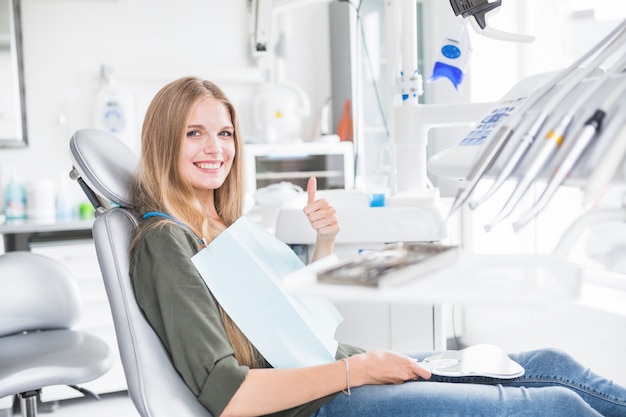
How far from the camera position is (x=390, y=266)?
0.63m

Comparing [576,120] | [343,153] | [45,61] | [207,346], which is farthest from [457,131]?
[576,120]

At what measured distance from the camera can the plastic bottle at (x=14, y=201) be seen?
2773mm

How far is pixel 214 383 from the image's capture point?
1.07 m

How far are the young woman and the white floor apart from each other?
1.53 meters

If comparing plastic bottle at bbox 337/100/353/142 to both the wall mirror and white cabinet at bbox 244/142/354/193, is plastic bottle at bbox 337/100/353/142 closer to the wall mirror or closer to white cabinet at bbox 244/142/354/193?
white cabinet at bbox 244/142/354/193

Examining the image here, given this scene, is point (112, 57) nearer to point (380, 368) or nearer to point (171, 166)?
point (171, 166)

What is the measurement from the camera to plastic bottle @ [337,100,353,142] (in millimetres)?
3373

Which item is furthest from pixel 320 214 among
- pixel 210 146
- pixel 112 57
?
pixel 112 57

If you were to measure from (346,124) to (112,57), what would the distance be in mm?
1203

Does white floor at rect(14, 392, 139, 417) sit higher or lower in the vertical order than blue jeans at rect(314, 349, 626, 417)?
lower

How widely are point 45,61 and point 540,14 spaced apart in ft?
7.41

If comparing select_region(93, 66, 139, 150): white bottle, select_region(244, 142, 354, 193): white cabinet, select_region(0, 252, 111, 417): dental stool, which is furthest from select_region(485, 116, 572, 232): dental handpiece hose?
select_region(93, 66, 139, 150): white bottle

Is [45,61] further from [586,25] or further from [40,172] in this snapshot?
[586,25]

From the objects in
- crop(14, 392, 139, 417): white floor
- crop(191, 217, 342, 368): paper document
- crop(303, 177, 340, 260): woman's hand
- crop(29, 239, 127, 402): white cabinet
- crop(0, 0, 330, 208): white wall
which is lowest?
crop(14, 392, 139, 417): white floor
